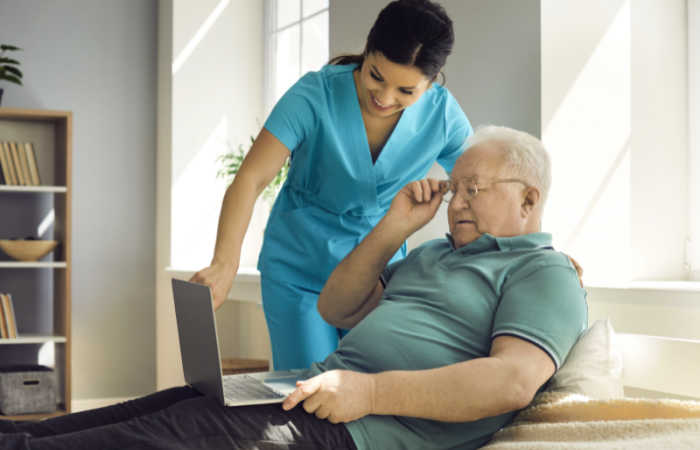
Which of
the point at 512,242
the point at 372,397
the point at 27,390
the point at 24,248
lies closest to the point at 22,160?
the point at 24,248

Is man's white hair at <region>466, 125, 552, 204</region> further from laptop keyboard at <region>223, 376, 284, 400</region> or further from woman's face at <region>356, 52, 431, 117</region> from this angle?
laptop keyboard at <region>223, 376, 284, 400</region>

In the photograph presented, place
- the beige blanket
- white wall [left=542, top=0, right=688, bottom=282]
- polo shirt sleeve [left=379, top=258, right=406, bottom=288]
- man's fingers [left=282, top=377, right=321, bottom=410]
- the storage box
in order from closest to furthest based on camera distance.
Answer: the beige blanket, man's fingers [left=282, top=377, right=321, bottom=410], polo shirt sleeve [left=379, top=258, right=406, bottom=288], white wall [left=542, top=0, right=688, bottom=282], the storage box

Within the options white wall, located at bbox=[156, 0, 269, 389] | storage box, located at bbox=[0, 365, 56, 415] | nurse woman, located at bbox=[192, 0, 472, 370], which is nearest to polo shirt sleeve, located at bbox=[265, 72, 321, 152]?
nurse woman, located at bbox=[192, 0, 472, 370]

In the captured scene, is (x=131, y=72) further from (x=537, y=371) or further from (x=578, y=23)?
(x=537, y=371)

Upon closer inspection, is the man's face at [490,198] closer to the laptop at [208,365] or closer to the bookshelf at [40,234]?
the laptop at [208,365]

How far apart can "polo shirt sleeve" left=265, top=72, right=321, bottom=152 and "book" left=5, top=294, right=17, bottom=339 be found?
2.78 meters

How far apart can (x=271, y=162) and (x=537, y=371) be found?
0.80 metres

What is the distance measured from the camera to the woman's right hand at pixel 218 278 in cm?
157

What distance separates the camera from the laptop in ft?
4.22

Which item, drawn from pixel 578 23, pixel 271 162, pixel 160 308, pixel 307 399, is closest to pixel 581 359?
pixel 307 399

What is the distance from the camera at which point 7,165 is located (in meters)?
4.21

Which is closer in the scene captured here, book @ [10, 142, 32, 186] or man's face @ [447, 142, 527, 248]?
man's face @ [447, 142, 527, 248]

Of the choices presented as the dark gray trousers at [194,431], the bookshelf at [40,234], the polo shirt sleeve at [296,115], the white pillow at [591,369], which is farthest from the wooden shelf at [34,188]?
the white pillow at [591,369]

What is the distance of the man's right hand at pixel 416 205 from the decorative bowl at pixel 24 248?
3.01m
